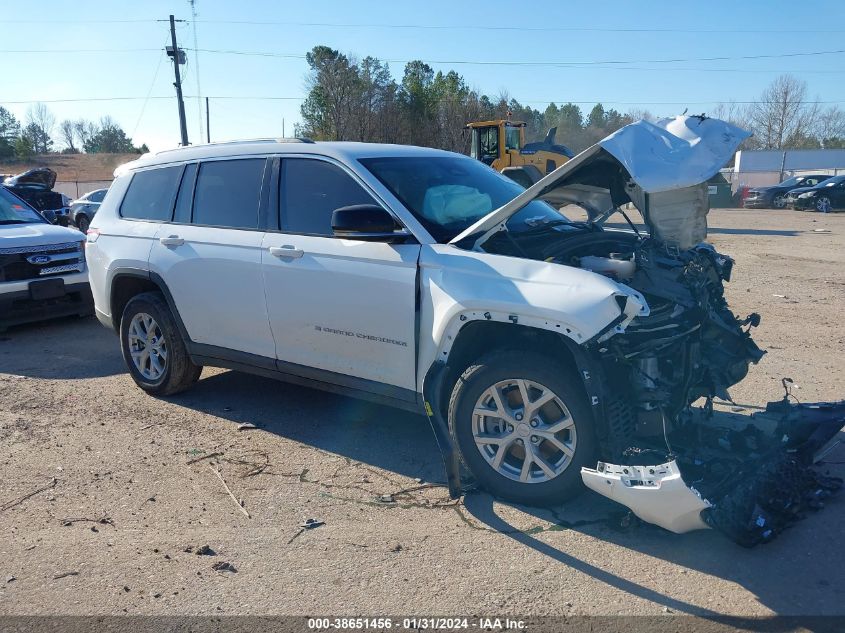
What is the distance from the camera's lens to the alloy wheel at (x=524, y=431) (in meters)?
3.86

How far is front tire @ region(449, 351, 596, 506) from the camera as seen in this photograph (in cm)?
379

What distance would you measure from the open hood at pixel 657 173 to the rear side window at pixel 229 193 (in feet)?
5.75

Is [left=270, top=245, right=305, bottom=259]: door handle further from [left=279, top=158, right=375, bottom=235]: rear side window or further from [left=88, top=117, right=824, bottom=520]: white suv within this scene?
[left=279, top=158, right=375, bottom=235]: rear side window

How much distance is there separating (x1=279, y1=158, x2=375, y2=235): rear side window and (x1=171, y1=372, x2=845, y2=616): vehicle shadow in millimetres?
1492

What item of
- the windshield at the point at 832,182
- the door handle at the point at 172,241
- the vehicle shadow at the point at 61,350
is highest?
the door handle at the point at 172,241

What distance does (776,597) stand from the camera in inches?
124

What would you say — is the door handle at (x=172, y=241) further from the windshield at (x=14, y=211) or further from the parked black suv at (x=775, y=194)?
the parked black suv at (x=775, y=194)

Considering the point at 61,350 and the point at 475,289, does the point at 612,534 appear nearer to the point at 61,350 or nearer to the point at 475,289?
the point at 475,289

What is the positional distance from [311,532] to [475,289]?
61.8 inches

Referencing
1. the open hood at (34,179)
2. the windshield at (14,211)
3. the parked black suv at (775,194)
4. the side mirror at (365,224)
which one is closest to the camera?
the side mirror at (365,224)

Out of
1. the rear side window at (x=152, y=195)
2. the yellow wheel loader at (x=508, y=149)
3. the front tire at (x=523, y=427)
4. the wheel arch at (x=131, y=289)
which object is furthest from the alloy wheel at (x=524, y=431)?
the yellow wheel loader at (x=508, y=149)

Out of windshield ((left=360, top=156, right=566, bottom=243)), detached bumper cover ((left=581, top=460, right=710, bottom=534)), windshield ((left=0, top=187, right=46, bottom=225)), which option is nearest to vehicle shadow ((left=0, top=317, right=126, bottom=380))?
windshield ((left=0, top=187, right=46, bottom=225))

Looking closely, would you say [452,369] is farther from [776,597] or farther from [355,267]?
[776,597]

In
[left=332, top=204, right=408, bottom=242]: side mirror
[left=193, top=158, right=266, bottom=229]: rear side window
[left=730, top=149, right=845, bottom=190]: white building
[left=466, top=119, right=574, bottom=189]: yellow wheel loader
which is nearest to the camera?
[left=332, top=204, right=408, bottom=242]: side mirror
